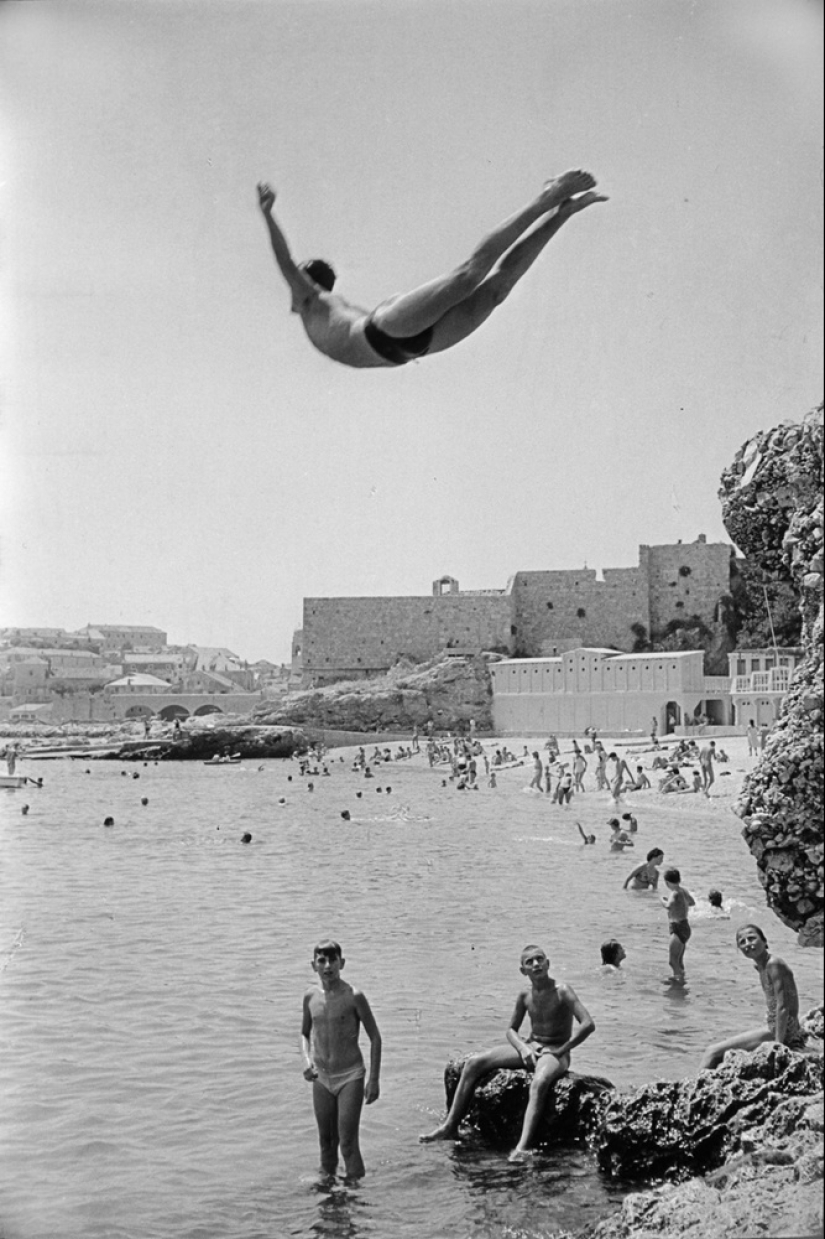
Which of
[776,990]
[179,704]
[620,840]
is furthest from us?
[179,704]

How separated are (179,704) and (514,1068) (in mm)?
39497

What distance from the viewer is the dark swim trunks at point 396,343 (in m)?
2.49

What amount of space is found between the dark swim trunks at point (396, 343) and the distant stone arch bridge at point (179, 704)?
1403 inches

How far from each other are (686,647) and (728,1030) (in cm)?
3059

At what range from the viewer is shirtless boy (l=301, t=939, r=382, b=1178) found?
10.9 ft

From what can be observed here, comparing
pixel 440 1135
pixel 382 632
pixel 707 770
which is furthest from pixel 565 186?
pixel 382 632

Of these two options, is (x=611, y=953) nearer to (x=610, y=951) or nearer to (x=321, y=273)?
(x=610, y=951)

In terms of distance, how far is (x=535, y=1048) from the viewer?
380cm

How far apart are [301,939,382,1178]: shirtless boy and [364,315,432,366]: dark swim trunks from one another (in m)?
1.67

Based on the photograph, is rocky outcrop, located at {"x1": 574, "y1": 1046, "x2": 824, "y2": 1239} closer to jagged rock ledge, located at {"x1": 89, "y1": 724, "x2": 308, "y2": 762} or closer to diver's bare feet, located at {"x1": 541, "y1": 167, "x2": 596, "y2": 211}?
diver's bare feet, located at {"x1": 541, "y1": 167, "x2": 596, "y2": 211}

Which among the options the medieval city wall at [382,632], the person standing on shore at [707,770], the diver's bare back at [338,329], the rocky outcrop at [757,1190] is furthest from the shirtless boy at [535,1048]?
the medieval city wall at [382,632]

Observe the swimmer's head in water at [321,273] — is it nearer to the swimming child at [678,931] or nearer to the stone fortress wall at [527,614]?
the swimming child at [678,931]

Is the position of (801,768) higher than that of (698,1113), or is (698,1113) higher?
(801,768)

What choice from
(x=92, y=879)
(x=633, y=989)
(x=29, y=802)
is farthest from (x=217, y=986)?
(x=29, y=802)
